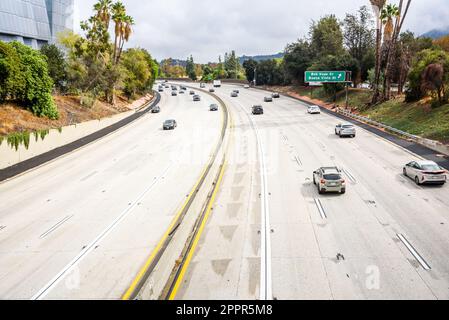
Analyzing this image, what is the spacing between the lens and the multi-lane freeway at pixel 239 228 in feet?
40.5

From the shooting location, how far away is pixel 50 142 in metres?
37.2

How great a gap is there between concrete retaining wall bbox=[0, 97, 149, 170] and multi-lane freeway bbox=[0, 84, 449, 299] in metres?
2.77

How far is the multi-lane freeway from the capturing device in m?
12.3

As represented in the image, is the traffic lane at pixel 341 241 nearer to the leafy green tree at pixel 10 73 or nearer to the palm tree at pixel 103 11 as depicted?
the leafy green tree at pixel 10 73

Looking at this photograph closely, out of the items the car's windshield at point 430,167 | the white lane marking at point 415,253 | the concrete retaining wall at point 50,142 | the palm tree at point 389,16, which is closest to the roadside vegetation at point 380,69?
the palm tree at point 389,16

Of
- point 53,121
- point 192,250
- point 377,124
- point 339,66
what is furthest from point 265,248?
point 339,66

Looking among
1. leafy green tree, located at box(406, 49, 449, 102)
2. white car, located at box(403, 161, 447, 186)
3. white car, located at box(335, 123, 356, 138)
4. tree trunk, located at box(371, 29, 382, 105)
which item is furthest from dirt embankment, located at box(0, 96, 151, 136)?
leafy green tree, located at box(406, 49, 449, 102)

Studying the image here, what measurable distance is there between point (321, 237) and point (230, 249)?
3980 millimetres

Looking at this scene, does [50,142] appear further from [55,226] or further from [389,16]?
[389,16]

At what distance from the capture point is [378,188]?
22.4 m

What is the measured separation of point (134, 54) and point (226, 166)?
2425 inches

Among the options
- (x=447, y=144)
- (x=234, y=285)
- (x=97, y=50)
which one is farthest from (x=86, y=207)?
(x=97, y=50)

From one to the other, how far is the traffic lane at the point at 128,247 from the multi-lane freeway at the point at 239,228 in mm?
65

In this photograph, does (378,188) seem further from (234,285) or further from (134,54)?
(134,54)
